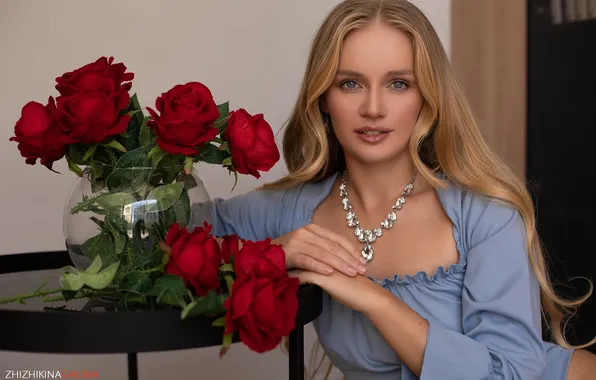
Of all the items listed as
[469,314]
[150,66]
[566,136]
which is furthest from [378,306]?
[566,136]

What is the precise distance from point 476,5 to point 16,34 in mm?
1258

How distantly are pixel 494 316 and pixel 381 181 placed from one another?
1.18 ft

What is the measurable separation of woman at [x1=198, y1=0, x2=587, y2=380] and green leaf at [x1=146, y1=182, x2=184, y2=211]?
0.21 meters

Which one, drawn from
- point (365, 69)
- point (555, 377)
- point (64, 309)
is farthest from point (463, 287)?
point (64, 309)

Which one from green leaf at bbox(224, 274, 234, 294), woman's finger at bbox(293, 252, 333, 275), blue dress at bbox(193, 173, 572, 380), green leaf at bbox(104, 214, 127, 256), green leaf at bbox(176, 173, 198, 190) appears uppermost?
green leaf at bbox(176, 173, 198, 190)

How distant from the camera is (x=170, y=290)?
1.07 meters

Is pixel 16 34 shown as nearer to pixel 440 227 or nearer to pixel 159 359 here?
pixel 159 359

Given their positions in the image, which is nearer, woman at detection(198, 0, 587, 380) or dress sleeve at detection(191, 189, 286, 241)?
woman at detection(198, 0, 587, 380)

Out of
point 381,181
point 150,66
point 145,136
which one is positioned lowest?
point 381,181

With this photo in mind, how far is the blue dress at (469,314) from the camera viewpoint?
1316 millimetres

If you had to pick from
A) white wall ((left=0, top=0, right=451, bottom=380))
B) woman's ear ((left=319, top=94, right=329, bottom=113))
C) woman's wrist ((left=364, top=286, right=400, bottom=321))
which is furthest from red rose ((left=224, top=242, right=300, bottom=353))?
white wall ((left=0, top=0, right=451, bottom=380))

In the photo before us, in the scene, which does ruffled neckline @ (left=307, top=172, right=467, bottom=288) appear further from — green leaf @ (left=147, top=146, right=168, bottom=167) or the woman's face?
green leaf @ (left=147, top=146, right=168, bottom=167)

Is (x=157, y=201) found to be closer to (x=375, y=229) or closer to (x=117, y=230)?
(x=117, y=230)

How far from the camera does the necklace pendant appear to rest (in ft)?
5.02
